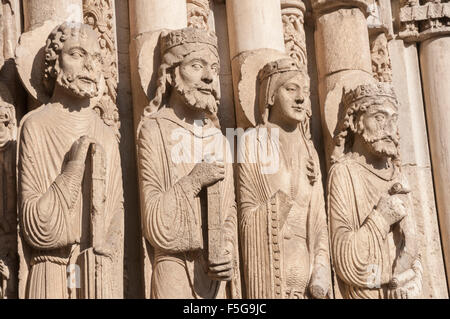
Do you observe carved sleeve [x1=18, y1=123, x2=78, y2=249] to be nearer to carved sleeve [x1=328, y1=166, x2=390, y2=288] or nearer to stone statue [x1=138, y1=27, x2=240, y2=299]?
stone statue [x1=138, y1=27, x2=240, y2=299]

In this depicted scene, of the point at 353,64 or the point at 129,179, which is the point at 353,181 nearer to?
the point at 353,64

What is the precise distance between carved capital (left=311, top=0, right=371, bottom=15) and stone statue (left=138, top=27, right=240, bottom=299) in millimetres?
1577

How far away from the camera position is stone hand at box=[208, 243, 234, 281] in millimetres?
8648

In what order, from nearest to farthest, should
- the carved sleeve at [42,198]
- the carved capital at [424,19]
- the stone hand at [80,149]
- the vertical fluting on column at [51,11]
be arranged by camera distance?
the carved sleeve at [42,198] → the stone hand at [80,149] → the vertical fluting on column at [51,11] → the carved capital at [424,19]

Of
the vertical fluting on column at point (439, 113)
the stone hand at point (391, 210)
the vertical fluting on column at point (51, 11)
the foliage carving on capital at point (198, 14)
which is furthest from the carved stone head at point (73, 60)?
the vertical fluting on column at point (439, 113)

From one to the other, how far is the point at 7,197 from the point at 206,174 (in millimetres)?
1342

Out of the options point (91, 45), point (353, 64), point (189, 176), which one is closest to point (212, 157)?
point (189, 176)

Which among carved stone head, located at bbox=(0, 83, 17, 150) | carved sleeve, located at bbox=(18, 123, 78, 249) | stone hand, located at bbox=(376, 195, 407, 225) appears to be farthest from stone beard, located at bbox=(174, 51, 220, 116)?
stone hand, located at bbox=(376, 195, 407, 225)

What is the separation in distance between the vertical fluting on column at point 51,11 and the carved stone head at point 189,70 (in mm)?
661

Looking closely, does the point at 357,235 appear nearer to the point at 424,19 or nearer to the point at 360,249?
the point at 360,249

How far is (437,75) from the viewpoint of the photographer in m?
11.1

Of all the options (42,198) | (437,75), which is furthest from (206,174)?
(437,75)

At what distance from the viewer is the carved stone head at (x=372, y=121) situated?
984 centimetres

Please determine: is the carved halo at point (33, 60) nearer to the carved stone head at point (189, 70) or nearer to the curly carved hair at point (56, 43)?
the curly carved hair at point (56, 43)
